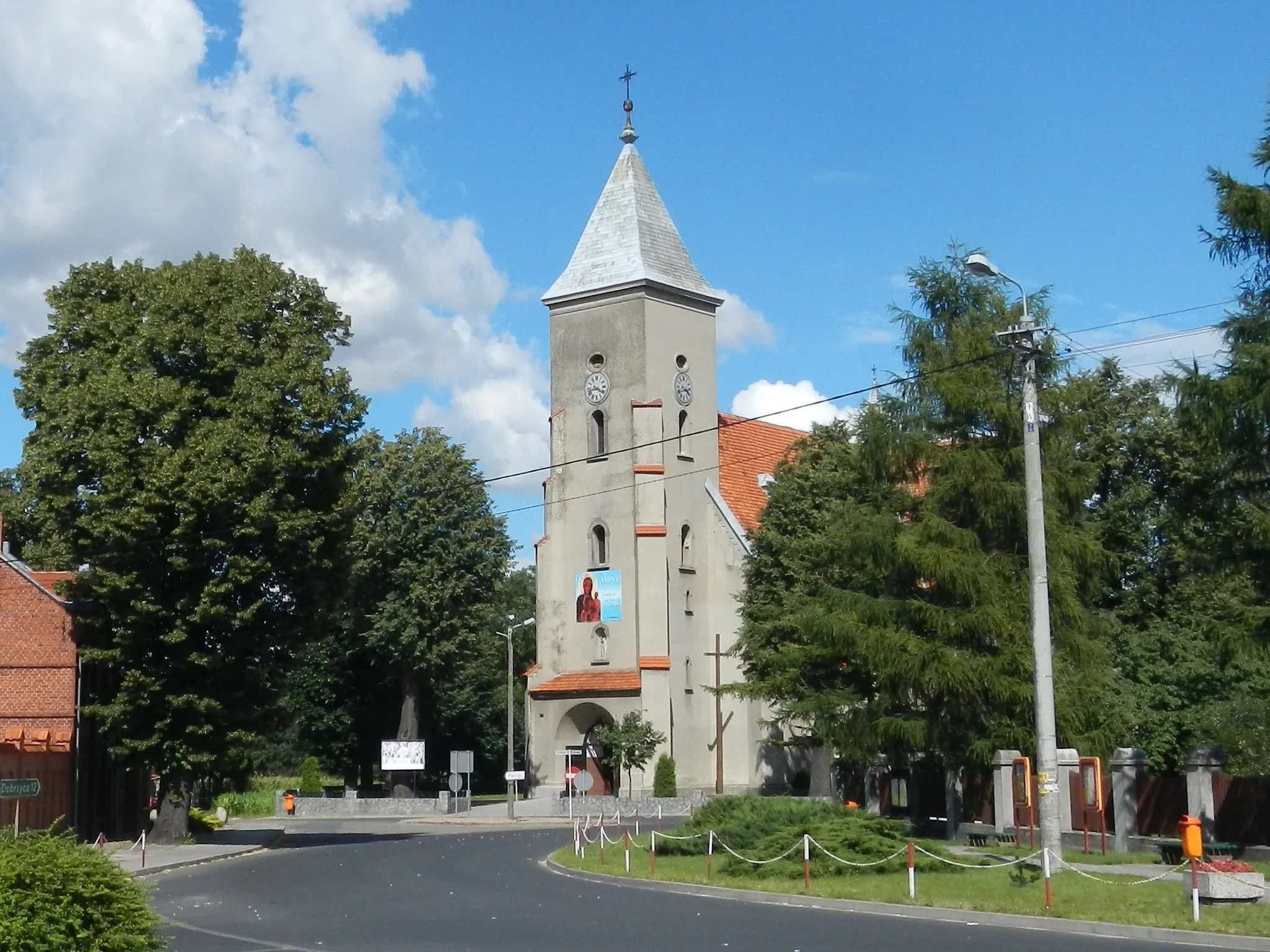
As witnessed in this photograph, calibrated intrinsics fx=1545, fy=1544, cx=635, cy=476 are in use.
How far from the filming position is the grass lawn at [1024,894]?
1689 cm

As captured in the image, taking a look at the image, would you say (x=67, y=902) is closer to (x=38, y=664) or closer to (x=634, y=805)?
(x=38, y=664)

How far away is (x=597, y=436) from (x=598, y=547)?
444 centimetres

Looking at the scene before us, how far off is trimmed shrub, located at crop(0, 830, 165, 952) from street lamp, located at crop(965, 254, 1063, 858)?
46.7ft

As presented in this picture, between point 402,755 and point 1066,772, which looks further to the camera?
point 402,755

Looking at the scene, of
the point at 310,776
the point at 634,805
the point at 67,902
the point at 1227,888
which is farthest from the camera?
the point at 310,776

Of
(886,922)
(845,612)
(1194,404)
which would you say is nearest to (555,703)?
(845,612)

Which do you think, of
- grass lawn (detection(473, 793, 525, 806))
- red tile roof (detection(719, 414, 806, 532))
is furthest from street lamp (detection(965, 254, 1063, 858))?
grass lawn (detection(473, 793, 525, 806))

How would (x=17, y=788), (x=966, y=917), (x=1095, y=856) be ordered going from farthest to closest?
(x=1095, y=856), (x=17, y=788), (x=966, y=917)

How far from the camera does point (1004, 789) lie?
105ft

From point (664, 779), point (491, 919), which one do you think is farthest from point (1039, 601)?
point (664, 779)

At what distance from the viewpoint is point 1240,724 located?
3159cm

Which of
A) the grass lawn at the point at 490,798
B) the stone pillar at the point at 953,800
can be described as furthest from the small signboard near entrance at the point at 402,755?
the stone pillar at the point at 953,800

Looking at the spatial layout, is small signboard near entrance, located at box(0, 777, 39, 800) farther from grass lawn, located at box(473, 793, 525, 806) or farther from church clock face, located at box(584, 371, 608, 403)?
grass lawn, located at box(473, 793, 525, 806)

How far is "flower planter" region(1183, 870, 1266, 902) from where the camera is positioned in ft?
57.6
